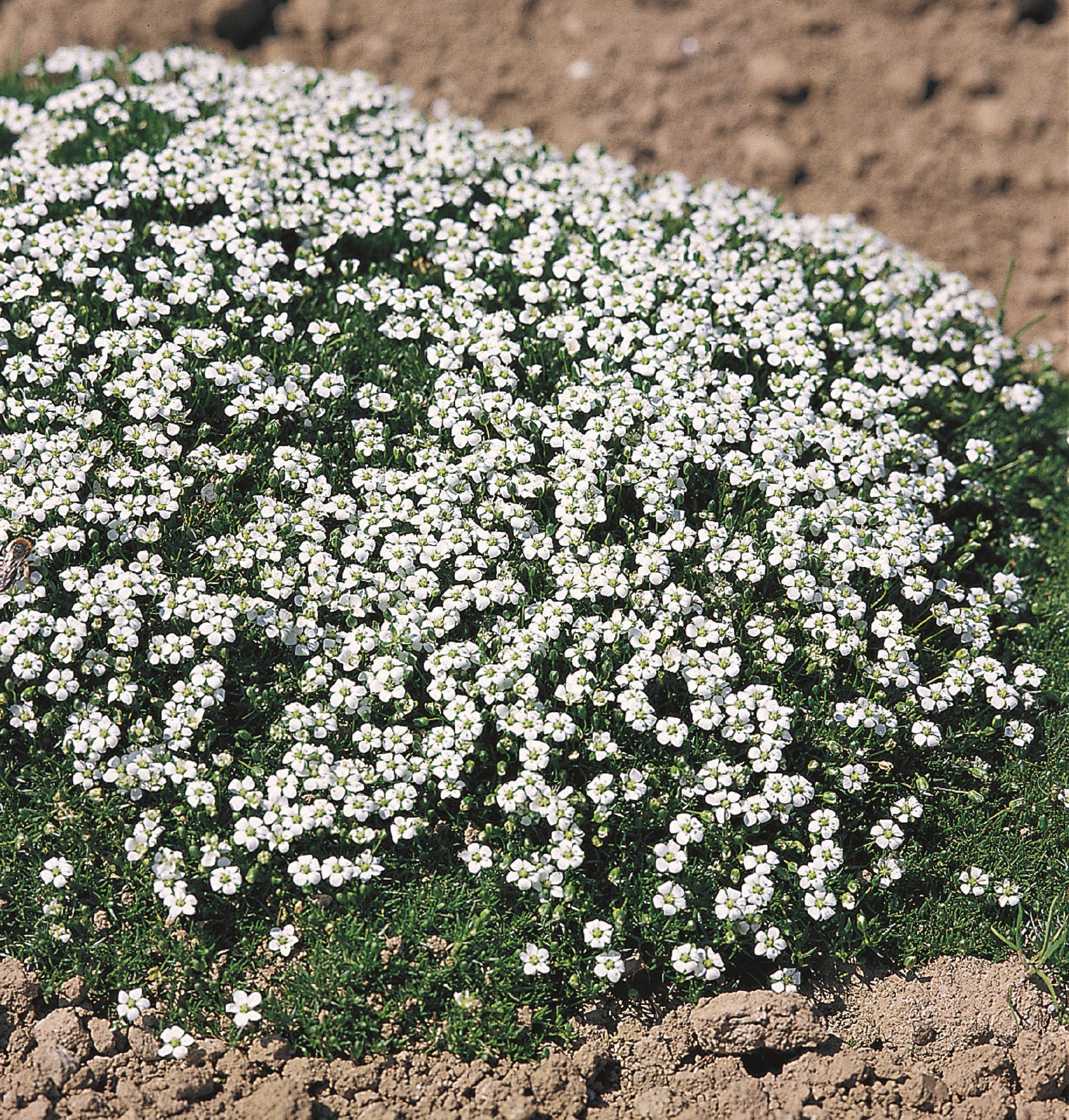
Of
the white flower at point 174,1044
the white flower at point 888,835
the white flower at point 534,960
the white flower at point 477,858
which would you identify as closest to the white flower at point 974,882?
the white flower at point 888,835

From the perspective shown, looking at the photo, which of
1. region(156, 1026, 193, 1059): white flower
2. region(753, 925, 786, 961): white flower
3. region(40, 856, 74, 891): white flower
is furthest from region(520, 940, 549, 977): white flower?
region(40, 856, 74, 891): white flower

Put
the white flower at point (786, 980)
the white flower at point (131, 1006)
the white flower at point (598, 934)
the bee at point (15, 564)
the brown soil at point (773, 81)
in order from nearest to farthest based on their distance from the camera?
the white flower at point (131, 1006) → the white flower at point (598, 934) → the white flower at point (786, 980) → the bee at point (15, 564) → the brown soil at point (773, 81)

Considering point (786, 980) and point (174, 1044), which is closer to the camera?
point (174, 1044)

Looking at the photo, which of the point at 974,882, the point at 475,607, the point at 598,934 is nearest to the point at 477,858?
the point at 598,934

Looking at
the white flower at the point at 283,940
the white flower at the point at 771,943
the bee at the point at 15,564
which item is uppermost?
the bee at the point at 15,564

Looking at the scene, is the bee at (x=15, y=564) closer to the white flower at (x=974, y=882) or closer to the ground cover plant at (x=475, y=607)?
the ground cover plant at (x=475, y=607)

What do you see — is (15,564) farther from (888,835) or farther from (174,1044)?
(888,835)

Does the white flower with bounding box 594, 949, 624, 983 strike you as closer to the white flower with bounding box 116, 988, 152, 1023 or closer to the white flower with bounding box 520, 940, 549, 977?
the white flower with bounding box 520, 940, 549, 977
